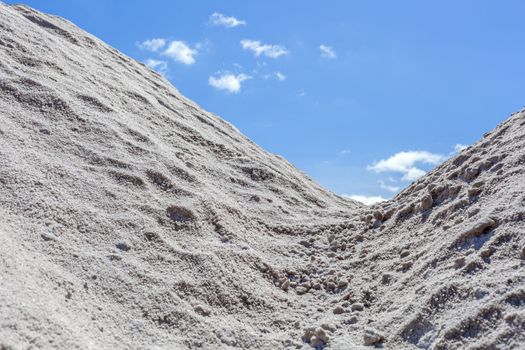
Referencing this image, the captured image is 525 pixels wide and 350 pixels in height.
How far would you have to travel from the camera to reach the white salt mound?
295 centimetres

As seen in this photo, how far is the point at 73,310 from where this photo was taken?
9.62 ft

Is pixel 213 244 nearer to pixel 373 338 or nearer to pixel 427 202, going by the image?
pixel 373 338

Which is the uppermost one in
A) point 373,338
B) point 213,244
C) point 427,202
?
point 427,202

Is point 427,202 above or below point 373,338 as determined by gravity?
above

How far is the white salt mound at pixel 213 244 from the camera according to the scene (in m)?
2.95

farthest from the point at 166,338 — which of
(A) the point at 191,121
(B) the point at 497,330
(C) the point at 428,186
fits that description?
(A) the point at 191,121

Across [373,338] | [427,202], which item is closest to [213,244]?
[373,338]

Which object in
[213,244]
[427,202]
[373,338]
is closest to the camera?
[373,338]

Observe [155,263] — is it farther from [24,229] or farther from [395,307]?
[395,307]

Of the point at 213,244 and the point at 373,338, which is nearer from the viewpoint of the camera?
the point at 373,338

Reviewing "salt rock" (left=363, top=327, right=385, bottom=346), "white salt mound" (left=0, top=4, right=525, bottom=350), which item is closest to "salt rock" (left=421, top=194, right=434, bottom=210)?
"white salt mound" (left=0, top=4, right=525, bottom=350)

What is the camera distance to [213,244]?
4.06m

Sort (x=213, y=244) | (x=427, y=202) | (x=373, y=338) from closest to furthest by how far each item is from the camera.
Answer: (x=373, y=338), (x=213, y=244), (x=427, y=202)

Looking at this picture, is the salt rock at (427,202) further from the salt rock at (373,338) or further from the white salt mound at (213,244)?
the salt rock at (373,338)
